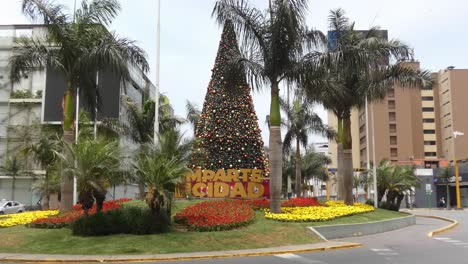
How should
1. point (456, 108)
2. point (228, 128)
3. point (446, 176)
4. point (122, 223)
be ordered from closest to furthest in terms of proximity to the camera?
1. point (122, 223)
2. point (228, 128)
3. point (446, 176)
4. point (456, 108)

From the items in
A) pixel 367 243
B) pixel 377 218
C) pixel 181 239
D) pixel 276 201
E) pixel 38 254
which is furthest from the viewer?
pixel 377 218

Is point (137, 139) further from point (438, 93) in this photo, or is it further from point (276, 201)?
point (438, 93)

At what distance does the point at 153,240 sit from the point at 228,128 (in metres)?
10.4

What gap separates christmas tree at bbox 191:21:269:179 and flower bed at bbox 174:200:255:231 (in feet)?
15.3

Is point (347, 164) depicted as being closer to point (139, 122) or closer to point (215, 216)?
point (215, 216)

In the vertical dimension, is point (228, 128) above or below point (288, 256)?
above

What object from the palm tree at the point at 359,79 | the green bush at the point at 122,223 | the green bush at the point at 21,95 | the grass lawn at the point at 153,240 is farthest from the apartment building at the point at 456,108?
the green bush at the point at 122,223

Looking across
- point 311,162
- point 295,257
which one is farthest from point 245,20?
point 311,162

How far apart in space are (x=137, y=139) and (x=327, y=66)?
1576cm

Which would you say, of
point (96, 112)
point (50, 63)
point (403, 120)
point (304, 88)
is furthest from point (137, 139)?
point (403, 120)

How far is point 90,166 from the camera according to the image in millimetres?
17375

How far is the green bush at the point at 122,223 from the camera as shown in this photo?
17.5 m

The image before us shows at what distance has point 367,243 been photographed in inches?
707

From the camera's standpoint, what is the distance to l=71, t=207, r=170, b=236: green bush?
1752cm
